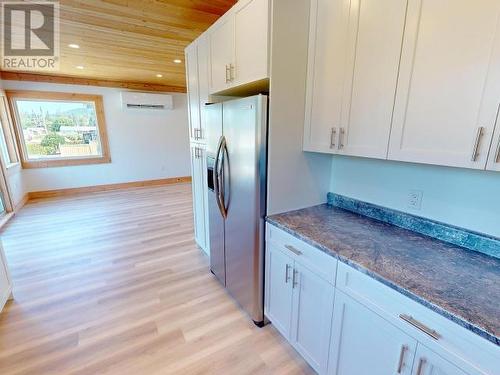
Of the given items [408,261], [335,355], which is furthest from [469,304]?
[335,355]

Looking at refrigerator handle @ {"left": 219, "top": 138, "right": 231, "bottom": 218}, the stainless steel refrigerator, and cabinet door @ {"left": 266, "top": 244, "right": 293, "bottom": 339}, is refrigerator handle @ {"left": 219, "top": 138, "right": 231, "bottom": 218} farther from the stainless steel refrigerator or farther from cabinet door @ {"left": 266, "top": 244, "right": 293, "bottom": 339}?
cabinet door @ {"left": 266, "top": 244, "right": 293, "bottom": 339}

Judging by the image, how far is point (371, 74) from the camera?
1298 mm

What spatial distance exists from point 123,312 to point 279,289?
4.43ft

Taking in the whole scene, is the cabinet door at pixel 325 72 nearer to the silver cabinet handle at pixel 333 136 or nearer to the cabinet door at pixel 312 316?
the silver cabinet handle at pixel 333 136

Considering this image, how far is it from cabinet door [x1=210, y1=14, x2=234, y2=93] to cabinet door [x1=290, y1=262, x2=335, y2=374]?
1.47 metres

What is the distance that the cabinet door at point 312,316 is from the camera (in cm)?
131

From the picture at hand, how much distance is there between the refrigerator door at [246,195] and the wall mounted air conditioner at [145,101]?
4.79 metres

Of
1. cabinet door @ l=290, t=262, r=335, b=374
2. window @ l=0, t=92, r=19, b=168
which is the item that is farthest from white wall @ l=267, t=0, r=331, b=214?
window @ l=0, t=92, r=19, b=168

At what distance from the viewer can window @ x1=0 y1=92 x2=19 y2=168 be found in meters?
4.33

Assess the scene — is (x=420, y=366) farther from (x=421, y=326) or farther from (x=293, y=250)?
(x=293, y=250)

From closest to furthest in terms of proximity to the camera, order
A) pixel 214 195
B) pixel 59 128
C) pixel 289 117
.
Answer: pixel 289 117 → pixel 214 195 → pixel 59 128

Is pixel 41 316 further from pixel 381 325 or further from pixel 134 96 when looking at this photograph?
pixel 134 96

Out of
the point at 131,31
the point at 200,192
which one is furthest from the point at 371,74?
the point at 131,31

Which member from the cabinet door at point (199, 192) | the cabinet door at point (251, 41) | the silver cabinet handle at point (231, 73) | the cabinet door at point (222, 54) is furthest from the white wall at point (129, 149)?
the cabinet door at point (251, 41)
